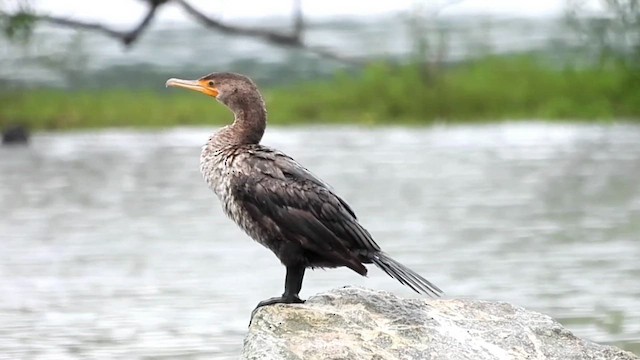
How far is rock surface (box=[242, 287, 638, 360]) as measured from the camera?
22.9 ft

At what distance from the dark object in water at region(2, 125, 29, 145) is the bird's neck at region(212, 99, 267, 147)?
54.9ft

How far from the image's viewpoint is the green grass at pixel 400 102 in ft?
90.6

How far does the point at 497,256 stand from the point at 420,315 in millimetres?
5693

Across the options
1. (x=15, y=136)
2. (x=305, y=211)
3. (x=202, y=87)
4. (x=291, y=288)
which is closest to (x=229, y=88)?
(x=202, y=87)

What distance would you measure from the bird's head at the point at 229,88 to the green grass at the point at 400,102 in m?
19.0

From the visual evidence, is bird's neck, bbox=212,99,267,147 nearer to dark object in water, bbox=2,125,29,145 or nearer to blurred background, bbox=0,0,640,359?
blurred background, bbox=0,0,640,359

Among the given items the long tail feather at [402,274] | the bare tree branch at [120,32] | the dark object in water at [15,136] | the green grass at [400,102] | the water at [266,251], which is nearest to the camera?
the long tail feather at [402,274]

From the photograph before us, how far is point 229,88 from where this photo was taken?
8039 mm

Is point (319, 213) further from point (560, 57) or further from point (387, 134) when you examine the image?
point (560, 57)

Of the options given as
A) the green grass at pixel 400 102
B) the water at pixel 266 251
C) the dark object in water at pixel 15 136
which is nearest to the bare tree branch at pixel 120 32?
the water at pixel 266 251

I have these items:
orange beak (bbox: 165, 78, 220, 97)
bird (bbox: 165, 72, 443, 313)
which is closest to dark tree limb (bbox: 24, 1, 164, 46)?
orange beak (bbox: 165, 78, 220, 97)

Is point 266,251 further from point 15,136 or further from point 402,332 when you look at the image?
point 15,136

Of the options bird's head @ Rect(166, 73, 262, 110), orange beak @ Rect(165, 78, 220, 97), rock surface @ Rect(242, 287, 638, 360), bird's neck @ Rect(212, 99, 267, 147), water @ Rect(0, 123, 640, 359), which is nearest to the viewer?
rock surface @ Rect(242, 287, 638, 360)

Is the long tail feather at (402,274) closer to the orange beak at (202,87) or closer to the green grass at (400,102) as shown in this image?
the orange beak at (202,87)
